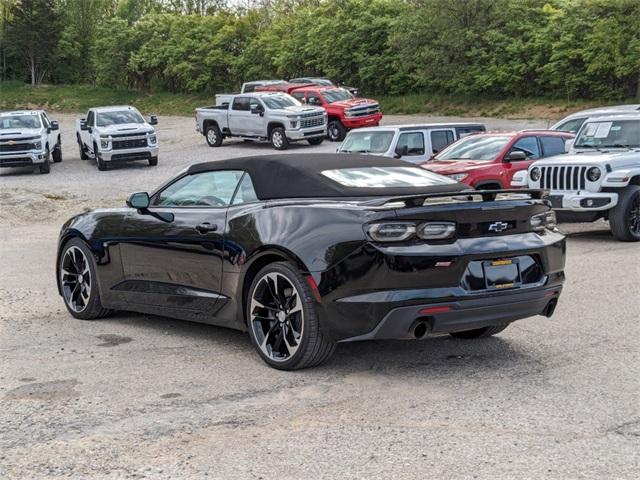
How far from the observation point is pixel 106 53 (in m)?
61.4

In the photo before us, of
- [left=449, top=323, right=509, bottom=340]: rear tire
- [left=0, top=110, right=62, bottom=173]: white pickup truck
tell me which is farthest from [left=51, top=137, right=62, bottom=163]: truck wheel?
[left=449, top=323, right=509, bottom=340]: rear tire

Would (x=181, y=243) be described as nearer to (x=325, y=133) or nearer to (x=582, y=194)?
(x=582, y=194)

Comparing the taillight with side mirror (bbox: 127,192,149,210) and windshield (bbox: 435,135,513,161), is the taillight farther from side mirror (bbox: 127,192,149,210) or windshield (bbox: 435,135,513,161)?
windshield (bbox: 435,135,513,161)

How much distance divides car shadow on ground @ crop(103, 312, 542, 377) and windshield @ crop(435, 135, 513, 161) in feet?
31.8

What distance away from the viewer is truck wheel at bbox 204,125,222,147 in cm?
3416

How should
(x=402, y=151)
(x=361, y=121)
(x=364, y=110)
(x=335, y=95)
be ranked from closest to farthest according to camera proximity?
1. (x=402, y=151)
2. (x=361, y=121)
3. (x=364, y=110)
4. (x=335, y=95)

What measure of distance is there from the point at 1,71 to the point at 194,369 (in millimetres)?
66256

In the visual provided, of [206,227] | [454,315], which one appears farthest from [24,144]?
[454,315]

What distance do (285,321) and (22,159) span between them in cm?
2341

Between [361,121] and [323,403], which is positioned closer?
[323,403]

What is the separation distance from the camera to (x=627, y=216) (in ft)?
44.0

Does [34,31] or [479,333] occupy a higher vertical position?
[34,31]

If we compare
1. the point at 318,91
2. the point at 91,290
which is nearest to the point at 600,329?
the point at 91,290

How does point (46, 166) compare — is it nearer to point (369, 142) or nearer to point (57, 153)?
point (57, 153)
